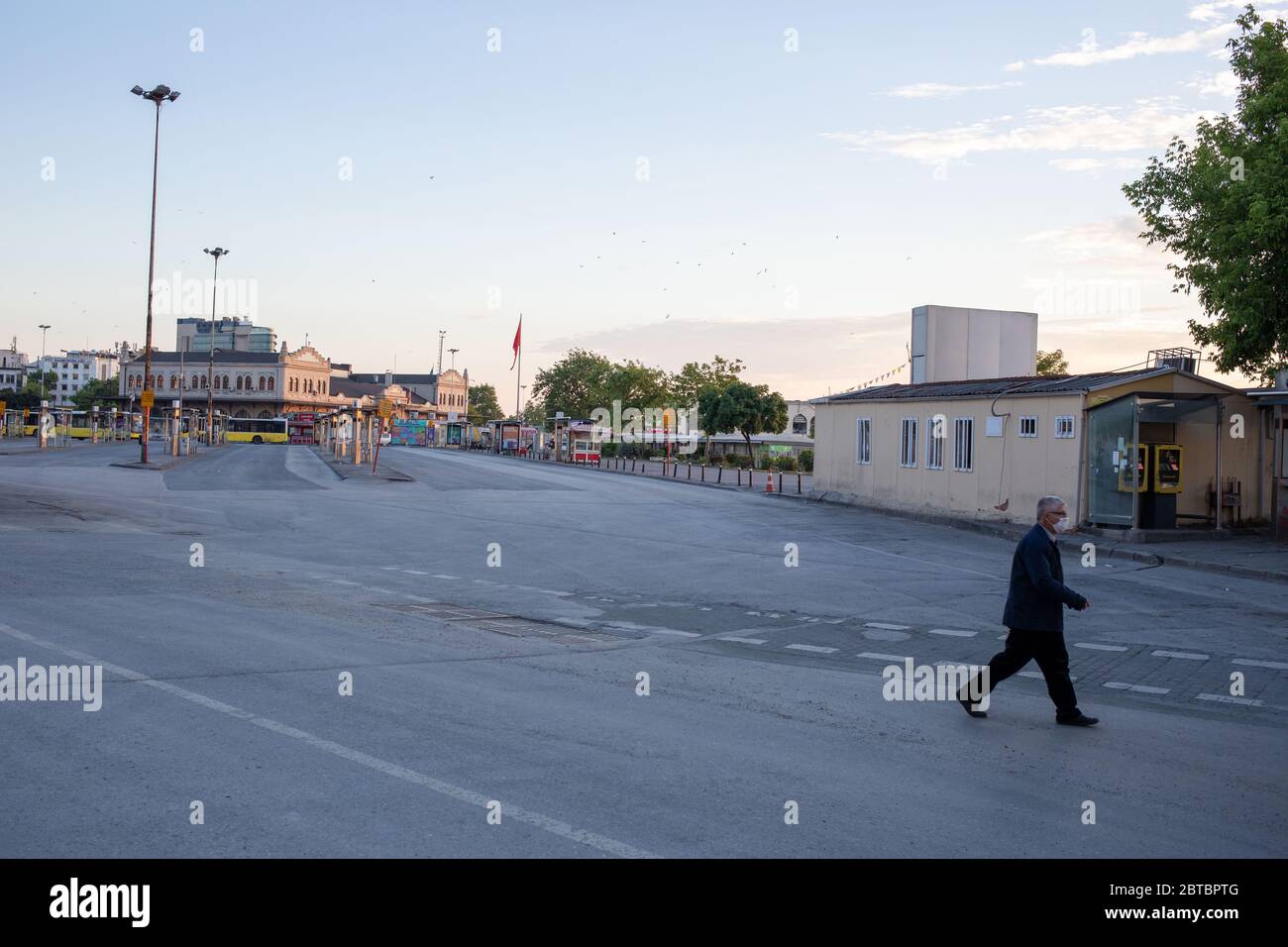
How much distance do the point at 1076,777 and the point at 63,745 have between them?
235 inches

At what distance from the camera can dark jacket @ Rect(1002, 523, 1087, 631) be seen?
7812 millimetres

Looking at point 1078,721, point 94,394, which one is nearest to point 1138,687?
point 1078,721

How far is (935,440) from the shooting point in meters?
30.9

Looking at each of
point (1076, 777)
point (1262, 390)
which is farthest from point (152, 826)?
point (1262, 390)

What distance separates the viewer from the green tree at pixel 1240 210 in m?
21.9

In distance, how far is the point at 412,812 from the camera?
5418 millimetres

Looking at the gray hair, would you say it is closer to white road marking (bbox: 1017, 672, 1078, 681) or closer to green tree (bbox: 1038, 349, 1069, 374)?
white road marking (bbox: 1017, 672, 1078, 681)

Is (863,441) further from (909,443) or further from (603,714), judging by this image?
(603,714)

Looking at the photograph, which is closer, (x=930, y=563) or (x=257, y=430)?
(x=930, y=563)

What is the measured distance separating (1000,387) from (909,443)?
4124 millimetres

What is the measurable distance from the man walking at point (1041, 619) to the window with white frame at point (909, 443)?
24422 mm

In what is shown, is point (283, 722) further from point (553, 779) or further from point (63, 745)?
point (553, 779)
